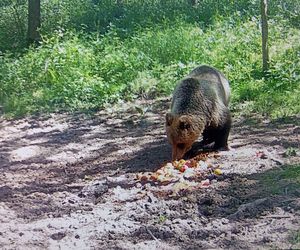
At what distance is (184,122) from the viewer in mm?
6305

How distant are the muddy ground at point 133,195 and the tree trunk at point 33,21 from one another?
4.87 metres

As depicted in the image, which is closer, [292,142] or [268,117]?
[292,142]

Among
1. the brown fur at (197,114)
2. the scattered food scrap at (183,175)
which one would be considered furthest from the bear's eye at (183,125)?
the scattered food scrap at (183,175)

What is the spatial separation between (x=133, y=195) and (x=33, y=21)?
8.29 meters

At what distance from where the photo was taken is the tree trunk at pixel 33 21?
42.9ft

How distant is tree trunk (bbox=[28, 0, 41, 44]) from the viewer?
1309 cm

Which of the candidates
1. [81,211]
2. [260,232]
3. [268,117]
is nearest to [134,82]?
[268,117]

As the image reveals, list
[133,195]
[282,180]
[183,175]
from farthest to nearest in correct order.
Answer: [183,175], [133,195], [282,180]

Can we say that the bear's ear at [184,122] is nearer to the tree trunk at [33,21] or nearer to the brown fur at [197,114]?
the brown fur at [197,114]

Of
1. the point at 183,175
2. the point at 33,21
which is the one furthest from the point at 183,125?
the point at 33,21

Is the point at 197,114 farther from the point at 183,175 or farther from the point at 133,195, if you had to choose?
the point at 133,195

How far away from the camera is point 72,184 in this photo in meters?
6.39

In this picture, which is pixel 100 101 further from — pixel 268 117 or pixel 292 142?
pixel 292 142

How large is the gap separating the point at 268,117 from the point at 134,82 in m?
2.80
